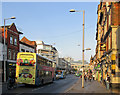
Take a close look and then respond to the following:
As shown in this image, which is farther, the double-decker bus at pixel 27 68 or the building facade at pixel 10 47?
the building facade at pixel 10 47

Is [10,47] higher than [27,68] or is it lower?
higher

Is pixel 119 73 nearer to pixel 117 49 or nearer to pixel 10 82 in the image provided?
pixel 117 49

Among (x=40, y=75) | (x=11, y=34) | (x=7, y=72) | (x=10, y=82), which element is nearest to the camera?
(x=10, y=82)

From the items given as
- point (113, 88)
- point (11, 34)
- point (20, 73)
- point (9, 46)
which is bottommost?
point (113, 88)

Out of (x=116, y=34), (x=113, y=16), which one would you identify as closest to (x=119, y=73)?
(x=116, y=34)

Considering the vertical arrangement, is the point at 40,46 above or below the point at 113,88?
above

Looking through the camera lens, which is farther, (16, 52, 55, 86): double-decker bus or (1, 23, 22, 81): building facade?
(1, 23, 22, 81): building facade

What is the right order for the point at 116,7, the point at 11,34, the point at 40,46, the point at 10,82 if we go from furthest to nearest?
the point at 40,46
the point at 11,34
the point at 116,7
the point at 10,82

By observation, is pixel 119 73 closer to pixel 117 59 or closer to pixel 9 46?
pixel 117 59

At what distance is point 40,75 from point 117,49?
975 cm

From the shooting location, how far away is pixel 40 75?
23922 mm

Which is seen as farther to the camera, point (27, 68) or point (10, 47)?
point (10, 47)

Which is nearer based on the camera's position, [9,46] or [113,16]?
[113,16]

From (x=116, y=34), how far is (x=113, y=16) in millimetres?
2138
